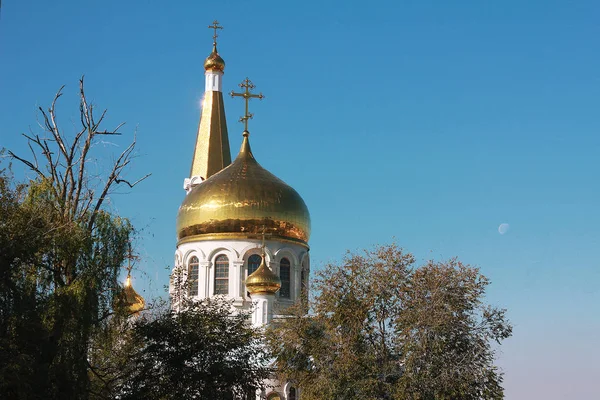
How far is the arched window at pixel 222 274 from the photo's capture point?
109ft

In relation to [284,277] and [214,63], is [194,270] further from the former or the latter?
[214,63]

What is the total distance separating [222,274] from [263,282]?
313 centimetres

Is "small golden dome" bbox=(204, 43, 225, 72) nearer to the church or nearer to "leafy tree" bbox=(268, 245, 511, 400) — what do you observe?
the church

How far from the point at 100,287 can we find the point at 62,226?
1.51 m

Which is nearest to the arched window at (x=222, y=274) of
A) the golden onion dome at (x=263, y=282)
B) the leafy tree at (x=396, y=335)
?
the golden onion dome at (x=263, y=282)

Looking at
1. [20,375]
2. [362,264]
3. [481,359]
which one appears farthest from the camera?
[362,264]

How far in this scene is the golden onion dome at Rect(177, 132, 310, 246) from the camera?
33.6 m

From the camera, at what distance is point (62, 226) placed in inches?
680

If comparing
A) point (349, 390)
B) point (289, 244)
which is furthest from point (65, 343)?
point (289, 244)

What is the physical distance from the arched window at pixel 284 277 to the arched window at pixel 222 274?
81.3 inches

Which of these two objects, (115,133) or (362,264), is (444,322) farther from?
(115,133)

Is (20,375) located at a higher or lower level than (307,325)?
lower

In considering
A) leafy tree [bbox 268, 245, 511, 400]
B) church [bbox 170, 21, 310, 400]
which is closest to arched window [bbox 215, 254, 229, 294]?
church [bbox 170, 21, 310, 400]

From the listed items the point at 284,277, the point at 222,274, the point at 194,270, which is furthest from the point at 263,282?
the point at 194,270
